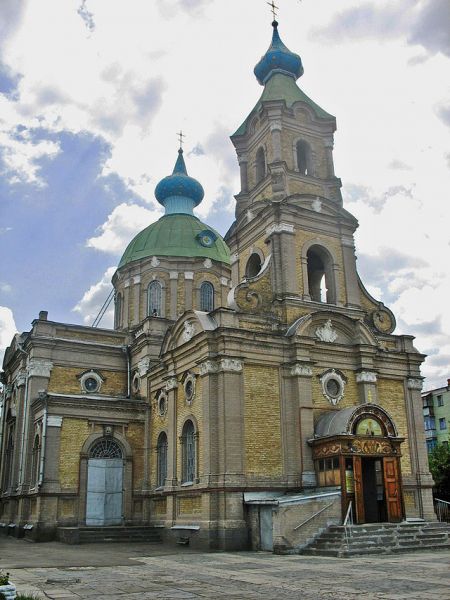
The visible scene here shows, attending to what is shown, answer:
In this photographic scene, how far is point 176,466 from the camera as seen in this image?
24.4 meters

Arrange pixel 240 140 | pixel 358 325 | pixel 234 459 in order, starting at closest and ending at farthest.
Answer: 1. pixel 234 459
2. pixel 358 325
3. pixel 240 140

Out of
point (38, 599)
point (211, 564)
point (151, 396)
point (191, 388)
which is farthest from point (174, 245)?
point (38, 599)

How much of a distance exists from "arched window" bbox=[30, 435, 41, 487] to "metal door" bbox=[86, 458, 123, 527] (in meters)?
2.18

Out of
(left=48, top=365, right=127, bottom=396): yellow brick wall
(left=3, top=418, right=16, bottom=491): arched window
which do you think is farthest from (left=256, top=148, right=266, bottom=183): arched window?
(left=3, top=418, right=16, bottom=491): arched window

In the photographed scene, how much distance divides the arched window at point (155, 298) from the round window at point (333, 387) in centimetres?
1262

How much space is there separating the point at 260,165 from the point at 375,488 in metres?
15.1

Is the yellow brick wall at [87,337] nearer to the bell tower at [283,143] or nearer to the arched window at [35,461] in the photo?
the arched window at [35,461]

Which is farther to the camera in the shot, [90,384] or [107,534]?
[90,384]

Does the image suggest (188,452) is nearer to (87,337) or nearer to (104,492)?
(104,492)

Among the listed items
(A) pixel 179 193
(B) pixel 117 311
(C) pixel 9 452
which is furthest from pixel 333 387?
(A) pixel 179 193

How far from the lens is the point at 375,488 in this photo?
22.8m

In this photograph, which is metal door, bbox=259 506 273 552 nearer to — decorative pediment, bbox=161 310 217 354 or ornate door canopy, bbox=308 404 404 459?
ornate door canopy, bbox=308 404 404 459

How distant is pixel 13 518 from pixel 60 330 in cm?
866

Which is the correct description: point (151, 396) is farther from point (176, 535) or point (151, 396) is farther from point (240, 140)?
point (240, 140)
